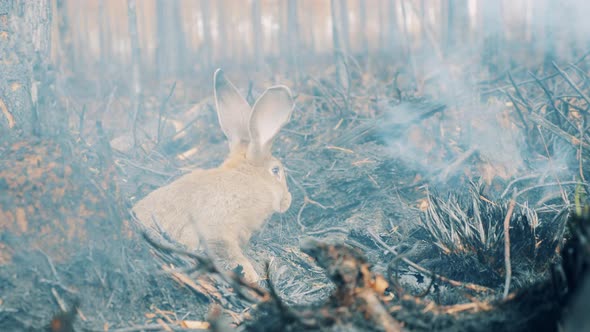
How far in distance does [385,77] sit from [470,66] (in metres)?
1.38

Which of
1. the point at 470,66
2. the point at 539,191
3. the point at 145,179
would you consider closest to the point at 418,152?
the point at 539,191

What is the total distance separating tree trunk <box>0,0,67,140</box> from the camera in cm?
287

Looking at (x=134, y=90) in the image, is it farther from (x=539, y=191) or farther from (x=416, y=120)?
(x=539, y=191)

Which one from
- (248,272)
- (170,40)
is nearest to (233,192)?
(248,272)

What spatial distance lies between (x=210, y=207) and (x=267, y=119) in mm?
1049

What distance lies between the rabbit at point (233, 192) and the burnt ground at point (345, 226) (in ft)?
0.72

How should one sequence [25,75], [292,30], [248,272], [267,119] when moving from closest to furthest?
[25,75], [248,272], [267,119], [292,30]

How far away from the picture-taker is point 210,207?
3.43 m

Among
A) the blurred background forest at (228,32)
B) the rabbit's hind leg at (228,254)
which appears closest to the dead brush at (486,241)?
the rabbit's hind leg at (228,254)

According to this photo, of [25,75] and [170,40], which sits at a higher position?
[25,75]

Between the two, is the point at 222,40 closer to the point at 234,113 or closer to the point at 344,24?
the point at 344,24

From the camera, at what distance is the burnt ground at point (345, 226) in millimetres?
1624

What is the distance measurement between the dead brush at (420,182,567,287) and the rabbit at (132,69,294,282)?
3.92 feet

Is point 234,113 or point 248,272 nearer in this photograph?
point 248,272
